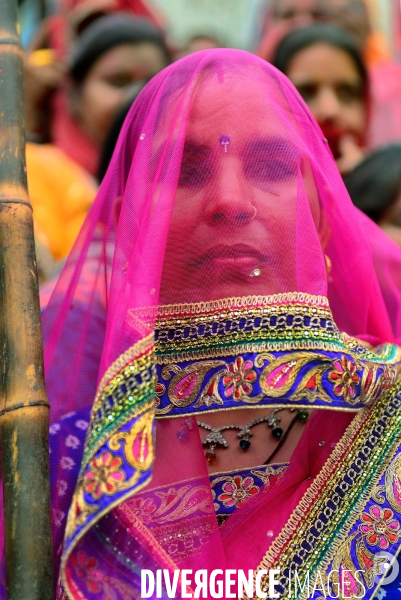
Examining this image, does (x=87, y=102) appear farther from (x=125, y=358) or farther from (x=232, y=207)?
(x=125, y=358)

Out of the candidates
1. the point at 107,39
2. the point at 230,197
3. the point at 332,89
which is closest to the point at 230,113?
the point at 230,197

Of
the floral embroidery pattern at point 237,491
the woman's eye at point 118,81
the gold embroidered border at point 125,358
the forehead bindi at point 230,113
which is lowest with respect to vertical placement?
the floral embroidery pattern at point 237,491

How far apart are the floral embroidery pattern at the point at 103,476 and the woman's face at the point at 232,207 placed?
1.17 ft

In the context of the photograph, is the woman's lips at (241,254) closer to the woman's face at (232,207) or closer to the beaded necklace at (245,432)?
the woman's face at (232,207)

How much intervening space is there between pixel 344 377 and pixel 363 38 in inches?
130

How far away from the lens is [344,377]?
127cm

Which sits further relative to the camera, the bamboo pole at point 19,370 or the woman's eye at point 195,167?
the woman's eye at point 195,167

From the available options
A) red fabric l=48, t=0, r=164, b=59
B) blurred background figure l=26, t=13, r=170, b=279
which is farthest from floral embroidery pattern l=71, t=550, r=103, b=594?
red fabric l=48, t=0, r=164, b=59

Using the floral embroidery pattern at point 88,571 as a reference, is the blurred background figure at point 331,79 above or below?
above

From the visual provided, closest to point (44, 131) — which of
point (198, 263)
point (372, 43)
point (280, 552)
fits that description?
point (372, 43)

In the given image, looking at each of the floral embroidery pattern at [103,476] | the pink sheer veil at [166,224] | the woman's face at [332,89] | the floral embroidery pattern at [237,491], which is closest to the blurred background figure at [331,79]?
the woman's face at [332,89]

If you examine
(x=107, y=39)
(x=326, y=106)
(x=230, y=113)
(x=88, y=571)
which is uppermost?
(x=107, y=39)

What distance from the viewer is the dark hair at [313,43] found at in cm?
357

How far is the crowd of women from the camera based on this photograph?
1.18 meters
